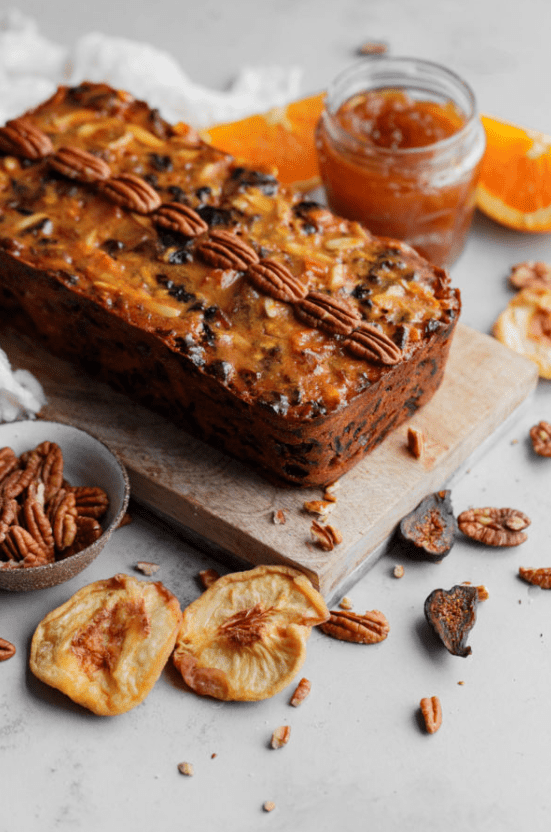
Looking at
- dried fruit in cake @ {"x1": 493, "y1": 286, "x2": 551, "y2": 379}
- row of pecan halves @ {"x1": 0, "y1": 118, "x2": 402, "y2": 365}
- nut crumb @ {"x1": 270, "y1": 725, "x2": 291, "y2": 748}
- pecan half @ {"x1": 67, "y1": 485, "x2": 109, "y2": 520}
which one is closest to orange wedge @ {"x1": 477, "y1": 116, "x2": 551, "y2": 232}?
dried fruit in cake @ {"x1": 493, "y1": 286, "x2": 551, "y2": 379}

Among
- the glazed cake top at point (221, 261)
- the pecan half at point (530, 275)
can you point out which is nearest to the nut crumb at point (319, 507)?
the glazed cake top at point (221, 261)

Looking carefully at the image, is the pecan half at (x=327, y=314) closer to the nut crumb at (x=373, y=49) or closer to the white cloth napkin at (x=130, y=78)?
the white cloth napkin at (x=130, y=78)

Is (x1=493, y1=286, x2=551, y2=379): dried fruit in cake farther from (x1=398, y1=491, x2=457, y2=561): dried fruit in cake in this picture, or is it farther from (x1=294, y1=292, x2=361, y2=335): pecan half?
(x1=294, y1=292, x2=361, y2=335): pecan half

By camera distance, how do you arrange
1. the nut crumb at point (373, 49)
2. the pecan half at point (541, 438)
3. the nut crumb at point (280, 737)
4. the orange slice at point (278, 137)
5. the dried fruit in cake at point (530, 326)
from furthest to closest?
the nut crumb at point (373, 49) < the orange slice at point (278, 137) < the dried fruit in cake at point (530, 326) < the pecan half at point (541, 438) < the nut crumb at point (280, 737)

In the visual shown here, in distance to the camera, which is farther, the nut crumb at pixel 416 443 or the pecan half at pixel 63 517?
the nut crumb at pixel 416 443

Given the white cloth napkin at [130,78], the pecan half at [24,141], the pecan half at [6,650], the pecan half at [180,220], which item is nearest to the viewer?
the pecan half at [6,650]

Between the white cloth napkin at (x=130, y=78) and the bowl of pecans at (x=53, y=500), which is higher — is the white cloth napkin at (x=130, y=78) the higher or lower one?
the higher one

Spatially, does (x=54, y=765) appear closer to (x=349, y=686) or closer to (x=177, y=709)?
(x=177, y=709)
